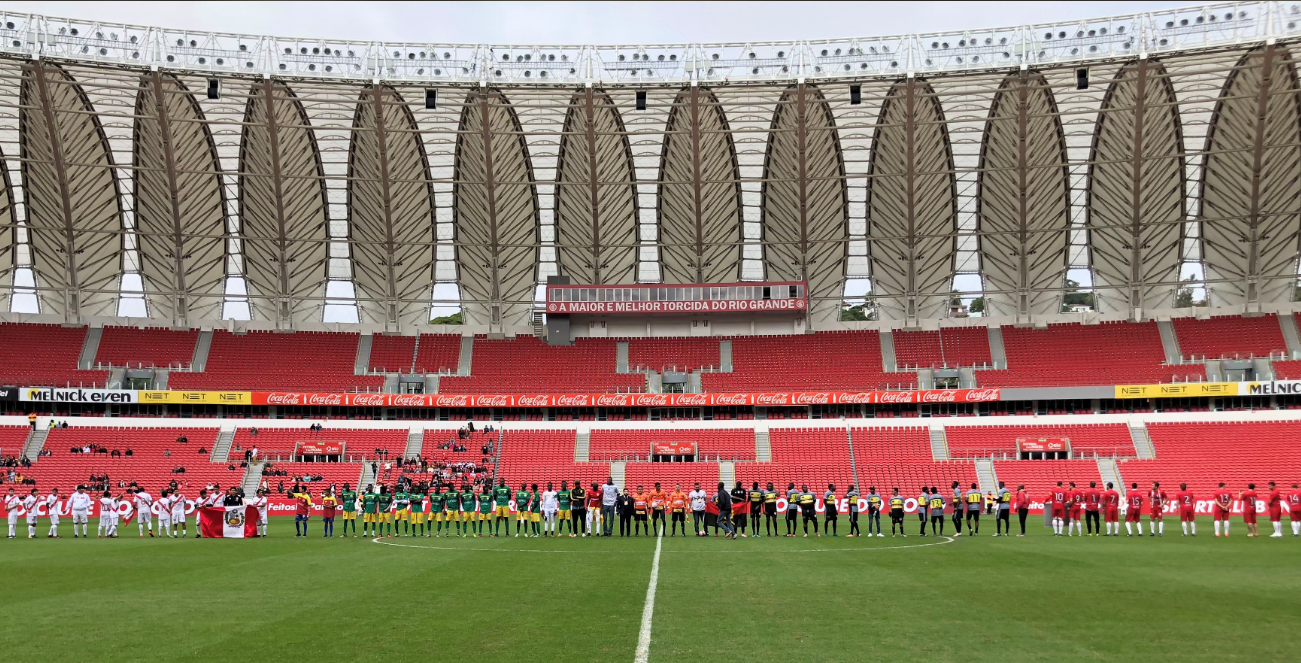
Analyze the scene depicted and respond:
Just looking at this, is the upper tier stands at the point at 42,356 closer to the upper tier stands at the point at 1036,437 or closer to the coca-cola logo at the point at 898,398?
the coca-cola logo at the point at 898,398

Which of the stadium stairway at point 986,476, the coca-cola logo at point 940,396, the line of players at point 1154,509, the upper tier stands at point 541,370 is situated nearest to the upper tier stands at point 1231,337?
the coca-cola logo at point 940,396

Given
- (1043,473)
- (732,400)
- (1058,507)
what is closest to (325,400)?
(732,400)

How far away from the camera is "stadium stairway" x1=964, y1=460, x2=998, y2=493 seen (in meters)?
54.2

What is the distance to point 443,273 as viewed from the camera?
6644cm

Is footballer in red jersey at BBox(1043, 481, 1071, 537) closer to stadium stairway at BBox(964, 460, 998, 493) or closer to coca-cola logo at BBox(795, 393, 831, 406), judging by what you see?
stadium stairway at BBox(964, 460, 998, 493)

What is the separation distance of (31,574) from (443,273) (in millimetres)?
47849

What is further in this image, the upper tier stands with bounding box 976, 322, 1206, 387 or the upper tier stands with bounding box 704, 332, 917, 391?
the upper tier stands with bounding box 704, 332, 917, 391

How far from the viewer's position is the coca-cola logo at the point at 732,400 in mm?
61844

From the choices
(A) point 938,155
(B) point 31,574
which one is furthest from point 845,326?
(B) point 31,574

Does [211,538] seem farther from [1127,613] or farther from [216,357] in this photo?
[216,357]

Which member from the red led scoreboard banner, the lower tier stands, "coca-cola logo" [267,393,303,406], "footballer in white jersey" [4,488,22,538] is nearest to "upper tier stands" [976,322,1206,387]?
the red led scoreboard banner

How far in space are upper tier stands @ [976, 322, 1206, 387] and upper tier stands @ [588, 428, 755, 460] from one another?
587 inches

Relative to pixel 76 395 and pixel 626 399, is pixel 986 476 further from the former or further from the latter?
pixel 76 395

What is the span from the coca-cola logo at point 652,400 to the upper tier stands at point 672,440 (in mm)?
1666
